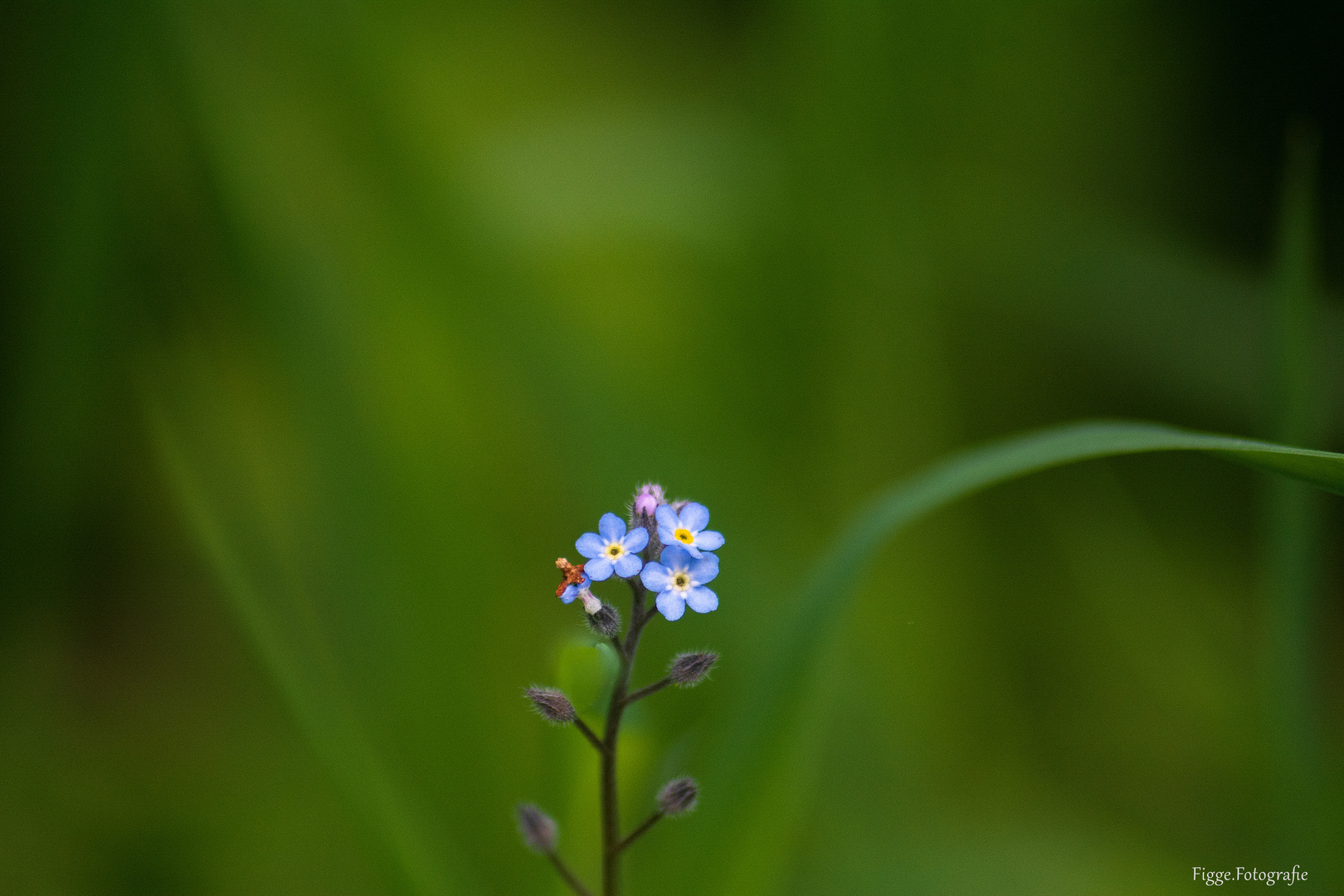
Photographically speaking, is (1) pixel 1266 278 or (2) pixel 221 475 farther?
(1) pixel 1266 278

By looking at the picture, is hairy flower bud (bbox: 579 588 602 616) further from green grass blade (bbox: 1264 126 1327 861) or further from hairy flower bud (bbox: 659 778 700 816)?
green grass blade (bbox: 1264 126 1327 861)

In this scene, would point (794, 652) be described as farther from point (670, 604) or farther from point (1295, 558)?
point (1295, 558)

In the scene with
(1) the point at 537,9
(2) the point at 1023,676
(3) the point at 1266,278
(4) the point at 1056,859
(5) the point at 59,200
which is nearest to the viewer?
(4) the point at 1056,859

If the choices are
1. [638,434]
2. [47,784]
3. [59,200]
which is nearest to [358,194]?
[59,200]

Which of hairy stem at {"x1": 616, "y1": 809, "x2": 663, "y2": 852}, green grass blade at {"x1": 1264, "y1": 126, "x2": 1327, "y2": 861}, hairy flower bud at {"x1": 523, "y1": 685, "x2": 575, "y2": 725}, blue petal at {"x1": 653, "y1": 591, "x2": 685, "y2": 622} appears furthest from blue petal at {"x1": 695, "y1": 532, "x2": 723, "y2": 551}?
green grass blade at {"x1": 1264, "y1": 126, "x2": 1327, "y2": 861}

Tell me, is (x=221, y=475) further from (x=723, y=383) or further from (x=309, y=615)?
(x=723, y=383)

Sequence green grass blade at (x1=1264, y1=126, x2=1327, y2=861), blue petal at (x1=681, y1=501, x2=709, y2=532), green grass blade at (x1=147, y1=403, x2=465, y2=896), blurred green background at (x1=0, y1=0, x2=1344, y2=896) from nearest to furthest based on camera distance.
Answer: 1. blue petal at (x1=681, y1=501, x2=709, y2=532)
2. green grass blade at (x1=147, y1=403, x2=465, y2=896)
3. green grass blade at (x1=1264, y1=126, x2=1327, y2=861)
4. blurred green background at (x1=0, y1=0, x2=1344, y2=896)
